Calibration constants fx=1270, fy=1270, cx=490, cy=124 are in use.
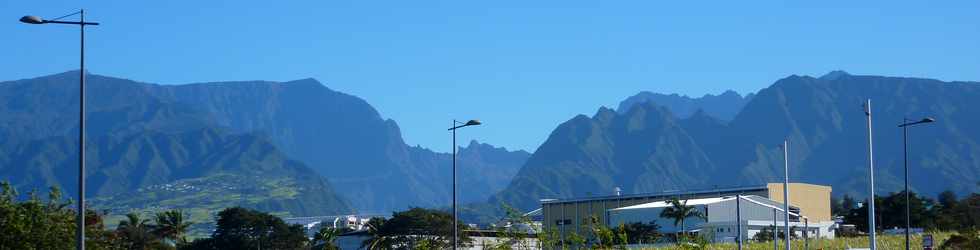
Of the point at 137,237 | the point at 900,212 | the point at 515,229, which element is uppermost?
the point at 900,212

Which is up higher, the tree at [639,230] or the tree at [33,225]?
the tree at [33,225]

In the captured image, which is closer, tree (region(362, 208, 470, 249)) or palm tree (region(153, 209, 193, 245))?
tree (region(362, 208, 470, 249))

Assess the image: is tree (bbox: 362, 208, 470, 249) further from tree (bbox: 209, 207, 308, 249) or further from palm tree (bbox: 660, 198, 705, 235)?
palm tree (bbox: 660, 198, 705, 235)

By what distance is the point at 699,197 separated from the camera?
164m

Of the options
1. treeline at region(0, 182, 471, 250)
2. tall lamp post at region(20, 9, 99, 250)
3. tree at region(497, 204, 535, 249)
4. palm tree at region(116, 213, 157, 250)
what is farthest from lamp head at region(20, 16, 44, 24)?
palm tree at region(116, 213, 157, 250)

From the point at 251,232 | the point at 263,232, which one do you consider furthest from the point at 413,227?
the point at 251,232

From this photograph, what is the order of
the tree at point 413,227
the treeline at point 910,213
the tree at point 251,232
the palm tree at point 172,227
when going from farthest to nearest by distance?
the palm tree at point 172,227 → the tree at point 251,232 → the treeline at point 910,213 → the tree at point 413,227

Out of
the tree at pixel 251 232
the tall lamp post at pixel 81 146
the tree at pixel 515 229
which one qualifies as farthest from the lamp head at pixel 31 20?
the tree at pixel 251 232

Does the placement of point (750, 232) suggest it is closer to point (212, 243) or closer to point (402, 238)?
point (402, 238)

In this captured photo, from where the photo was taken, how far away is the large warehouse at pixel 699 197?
156500mm

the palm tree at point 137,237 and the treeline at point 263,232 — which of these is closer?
the palm tree at point 137,237

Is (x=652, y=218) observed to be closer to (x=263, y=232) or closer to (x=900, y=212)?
(x=900, y=212)

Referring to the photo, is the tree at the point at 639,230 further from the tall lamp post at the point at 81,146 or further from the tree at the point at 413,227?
the tall lamp post at the point at 81,146

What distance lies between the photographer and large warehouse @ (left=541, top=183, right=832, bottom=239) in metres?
156
